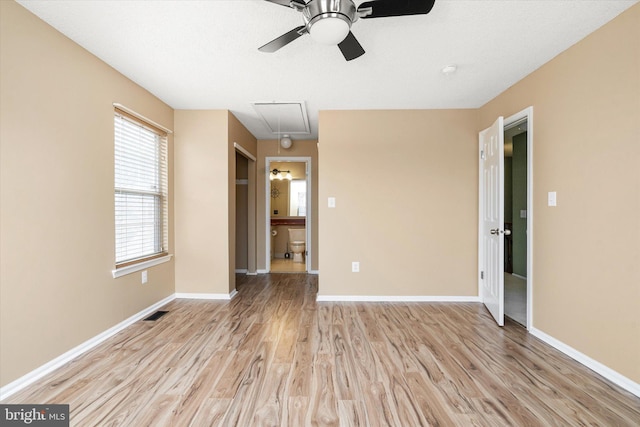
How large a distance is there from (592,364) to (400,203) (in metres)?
2.18

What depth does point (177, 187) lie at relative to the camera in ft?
11.6

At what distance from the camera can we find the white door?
276cm

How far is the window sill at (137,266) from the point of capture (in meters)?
2.58

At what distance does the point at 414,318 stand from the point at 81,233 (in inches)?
125

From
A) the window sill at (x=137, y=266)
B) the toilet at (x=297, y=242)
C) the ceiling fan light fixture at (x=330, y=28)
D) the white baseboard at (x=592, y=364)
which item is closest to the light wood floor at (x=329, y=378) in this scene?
the white baseboard at (x=592, y=364)

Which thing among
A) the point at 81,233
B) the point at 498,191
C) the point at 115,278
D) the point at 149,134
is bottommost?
the point at 115,278

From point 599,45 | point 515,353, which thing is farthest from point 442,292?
point 599,45

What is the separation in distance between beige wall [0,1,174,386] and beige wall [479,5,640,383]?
390 cm

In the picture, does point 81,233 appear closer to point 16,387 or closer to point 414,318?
point 16,387

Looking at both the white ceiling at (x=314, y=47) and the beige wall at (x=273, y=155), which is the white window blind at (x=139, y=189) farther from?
the beige wall at (x=273, y=155)

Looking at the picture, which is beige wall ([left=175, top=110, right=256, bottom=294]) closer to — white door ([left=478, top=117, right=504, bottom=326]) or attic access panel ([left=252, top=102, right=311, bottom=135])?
attic access panel ([left=252, top=102, right=311, bottom=135])

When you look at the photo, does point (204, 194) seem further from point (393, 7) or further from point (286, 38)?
point (393, 7)

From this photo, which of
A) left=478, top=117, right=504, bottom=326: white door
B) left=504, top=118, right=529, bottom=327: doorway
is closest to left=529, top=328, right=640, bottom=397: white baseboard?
left=478, top=117, right=504, bottom=326: white door

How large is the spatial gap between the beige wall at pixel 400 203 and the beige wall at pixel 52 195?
7.39 ft
